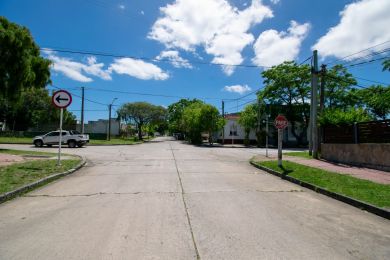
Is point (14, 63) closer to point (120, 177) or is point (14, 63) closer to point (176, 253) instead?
point (120, 177)

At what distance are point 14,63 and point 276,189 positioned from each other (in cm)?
1830

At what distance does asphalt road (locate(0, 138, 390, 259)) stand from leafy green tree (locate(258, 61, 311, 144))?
35455mm

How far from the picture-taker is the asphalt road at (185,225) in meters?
4.11

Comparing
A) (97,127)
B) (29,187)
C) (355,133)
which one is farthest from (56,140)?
(97,127)

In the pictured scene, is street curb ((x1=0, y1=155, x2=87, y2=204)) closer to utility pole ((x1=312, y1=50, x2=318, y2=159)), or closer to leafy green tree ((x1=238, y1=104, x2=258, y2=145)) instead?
utility pole ((x1=312, y1=50, x2=318, y2=159))

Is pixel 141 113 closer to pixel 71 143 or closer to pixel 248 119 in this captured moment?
pixel 248 119

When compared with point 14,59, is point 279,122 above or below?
below

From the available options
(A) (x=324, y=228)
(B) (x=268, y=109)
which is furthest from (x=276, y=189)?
(B) (x=268, y=109)

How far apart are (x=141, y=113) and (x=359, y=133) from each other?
55943 millimetres

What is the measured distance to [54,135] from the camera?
1227 inches

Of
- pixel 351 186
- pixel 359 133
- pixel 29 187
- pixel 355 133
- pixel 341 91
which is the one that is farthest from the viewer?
pixel 341 91

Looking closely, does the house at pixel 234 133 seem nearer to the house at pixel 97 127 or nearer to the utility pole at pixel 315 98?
the utility pole at pixel 315 98

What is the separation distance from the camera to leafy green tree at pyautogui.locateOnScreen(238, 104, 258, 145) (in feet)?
149

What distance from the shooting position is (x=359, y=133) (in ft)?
48.8
